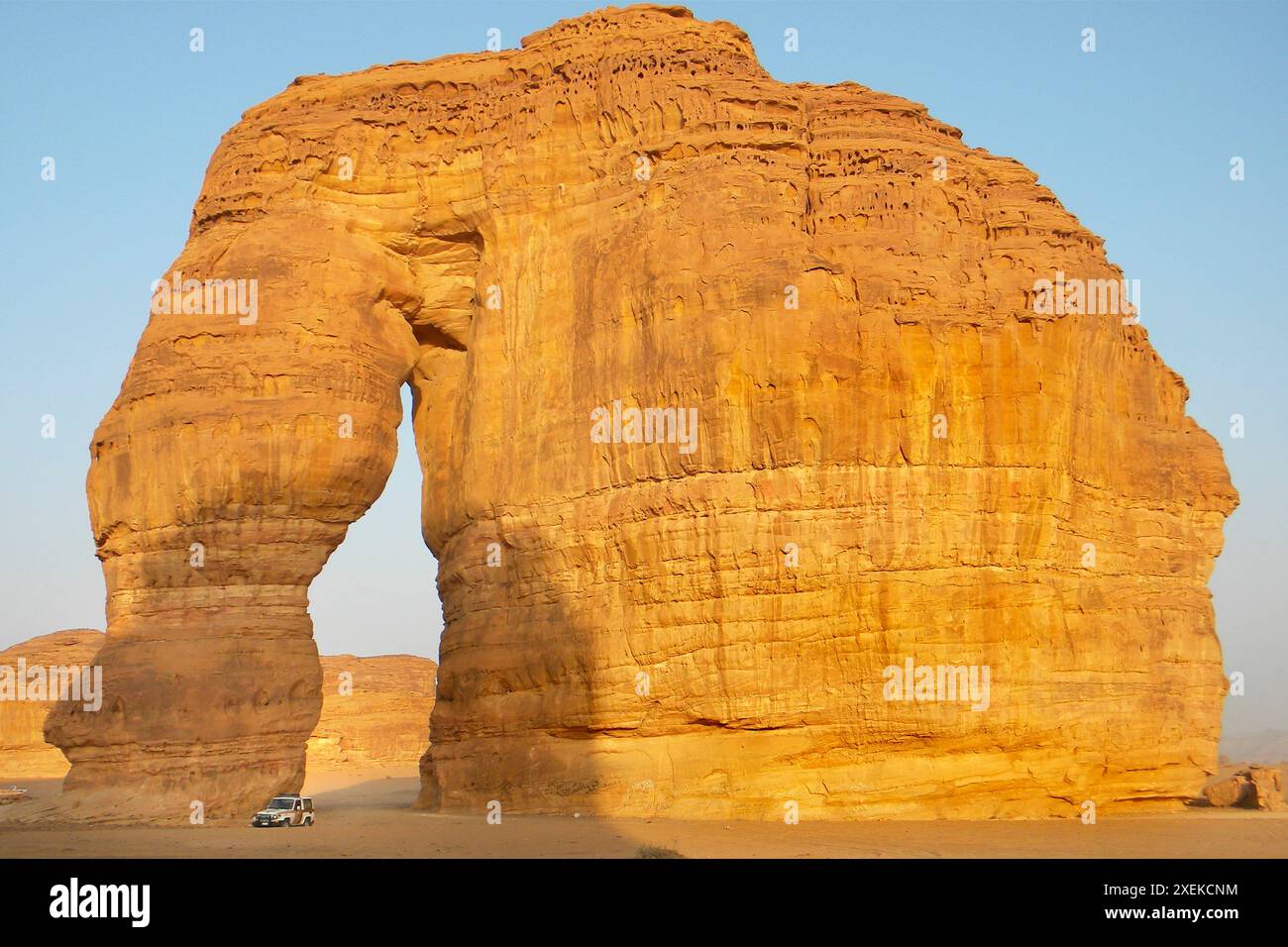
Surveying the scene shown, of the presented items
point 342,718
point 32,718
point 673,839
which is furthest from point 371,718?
point 673,839

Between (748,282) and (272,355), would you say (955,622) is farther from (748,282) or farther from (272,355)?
(272,355)

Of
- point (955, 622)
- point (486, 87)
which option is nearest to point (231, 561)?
point (486, 87)

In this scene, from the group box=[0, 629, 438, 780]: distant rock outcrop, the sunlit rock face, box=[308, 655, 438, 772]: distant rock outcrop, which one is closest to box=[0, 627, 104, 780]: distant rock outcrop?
box=[0, 629, 438, 780]: distant rock outcrop

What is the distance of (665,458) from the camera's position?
28.8 meters

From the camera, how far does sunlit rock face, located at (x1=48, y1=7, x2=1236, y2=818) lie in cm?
2698

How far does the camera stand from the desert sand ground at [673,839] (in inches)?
885

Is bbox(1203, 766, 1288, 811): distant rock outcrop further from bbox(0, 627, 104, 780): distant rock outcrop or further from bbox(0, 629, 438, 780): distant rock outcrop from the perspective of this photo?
bbox(0, 627, 104, 780): distant rock outcrop

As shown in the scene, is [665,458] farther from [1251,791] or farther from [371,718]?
[371,718]

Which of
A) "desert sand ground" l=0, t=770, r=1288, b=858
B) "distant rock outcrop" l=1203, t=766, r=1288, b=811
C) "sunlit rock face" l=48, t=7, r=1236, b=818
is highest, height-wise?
"sunlit rock face" l=48, t=7, r=1236, b=818

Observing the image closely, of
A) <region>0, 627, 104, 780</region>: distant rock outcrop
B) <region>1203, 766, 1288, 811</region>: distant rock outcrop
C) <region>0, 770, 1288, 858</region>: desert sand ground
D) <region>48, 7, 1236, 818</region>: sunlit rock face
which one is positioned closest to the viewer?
<region>0, 770, 1288, 858</region>: desert sand ground

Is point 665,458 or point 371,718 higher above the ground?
point 665,458

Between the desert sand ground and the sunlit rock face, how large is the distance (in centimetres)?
125

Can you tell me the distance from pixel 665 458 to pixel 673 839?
8171mm

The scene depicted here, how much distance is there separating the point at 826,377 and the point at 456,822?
38.0 ft
